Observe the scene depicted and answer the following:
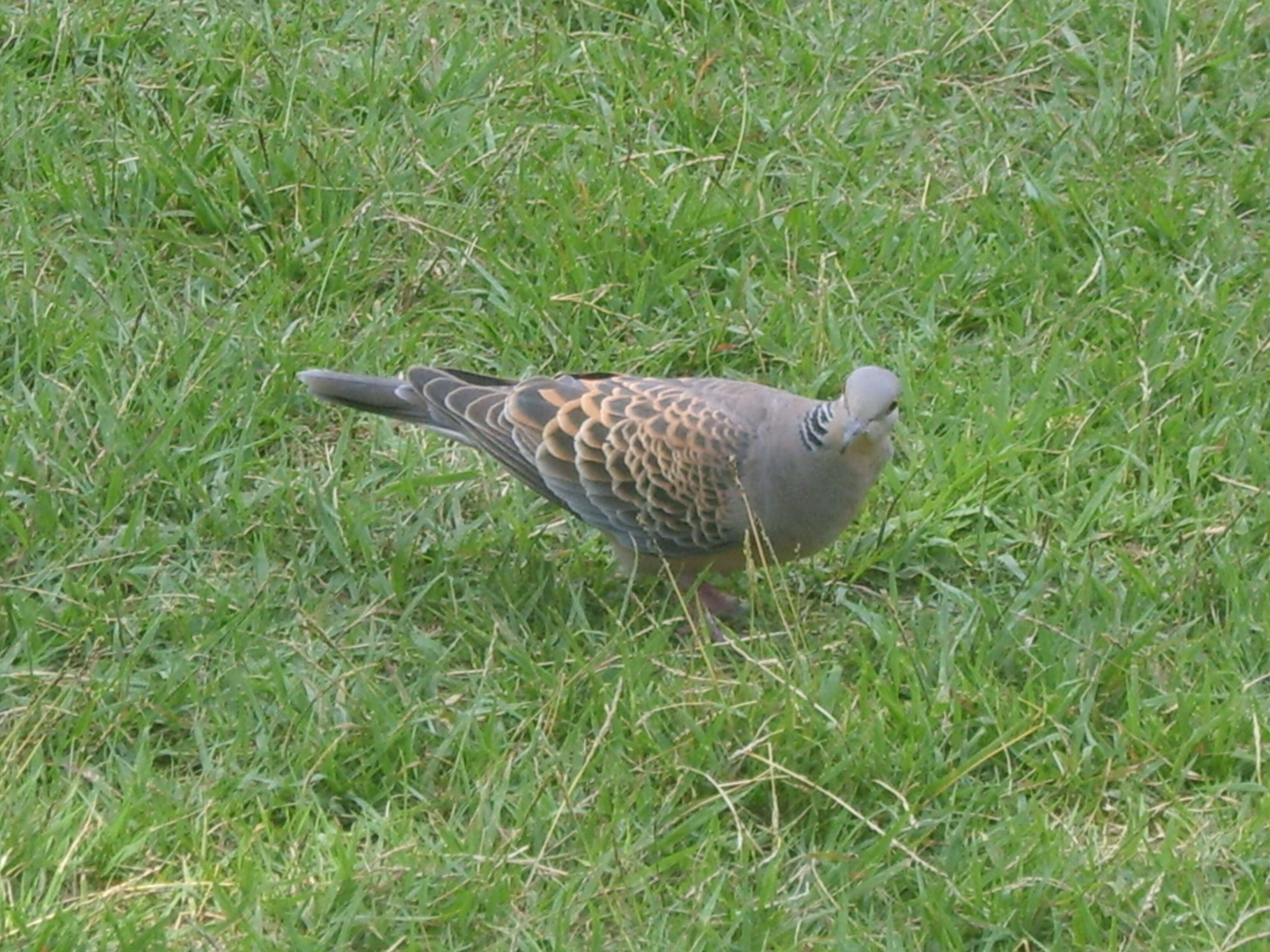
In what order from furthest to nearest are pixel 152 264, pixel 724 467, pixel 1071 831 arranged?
pixel 152 264
pixel 724 467
pixel 1071 831

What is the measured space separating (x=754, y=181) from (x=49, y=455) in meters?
2.13

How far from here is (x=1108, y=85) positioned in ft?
19.9

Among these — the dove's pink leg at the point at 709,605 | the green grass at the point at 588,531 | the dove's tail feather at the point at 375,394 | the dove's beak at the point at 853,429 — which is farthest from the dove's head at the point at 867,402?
the dove's tail feather at the point at 375,394

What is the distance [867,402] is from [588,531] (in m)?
1.00

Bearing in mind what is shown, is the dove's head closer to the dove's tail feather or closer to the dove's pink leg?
the dove's pink leg

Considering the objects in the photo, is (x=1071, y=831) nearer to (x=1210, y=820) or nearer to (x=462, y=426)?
(x=1210, y=820)

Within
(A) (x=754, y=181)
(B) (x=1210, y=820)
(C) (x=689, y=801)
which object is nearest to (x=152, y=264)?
(A) (x=754, y=181)

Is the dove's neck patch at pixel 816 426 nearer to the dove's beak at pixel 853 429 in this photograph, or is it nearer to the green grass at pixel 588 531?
the dove's beak at pixel 853 429

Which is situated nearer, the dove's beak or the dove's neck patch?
the dove's beak

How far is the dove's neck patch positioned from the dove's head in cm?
8

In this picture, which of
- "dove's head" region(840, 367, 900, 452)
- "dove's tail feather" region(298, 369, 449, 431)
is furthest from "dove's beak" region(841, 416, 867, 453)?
"dove's tail feather" region(298, 369, 449, 431)

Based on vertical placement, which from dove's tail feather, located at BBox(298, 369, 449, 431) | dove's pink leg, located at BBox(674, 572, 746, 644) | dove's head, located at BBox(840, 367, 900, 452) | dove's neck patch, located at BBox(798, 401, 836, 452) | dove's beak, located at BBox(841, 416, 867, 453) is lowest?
dove's pink leg, located at BBox(674, 572, 746, 644)

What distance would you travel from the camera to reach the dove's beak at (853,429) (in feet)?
13.4

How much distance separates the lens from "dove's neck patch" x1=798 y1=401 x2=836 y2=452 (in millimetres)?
4199
